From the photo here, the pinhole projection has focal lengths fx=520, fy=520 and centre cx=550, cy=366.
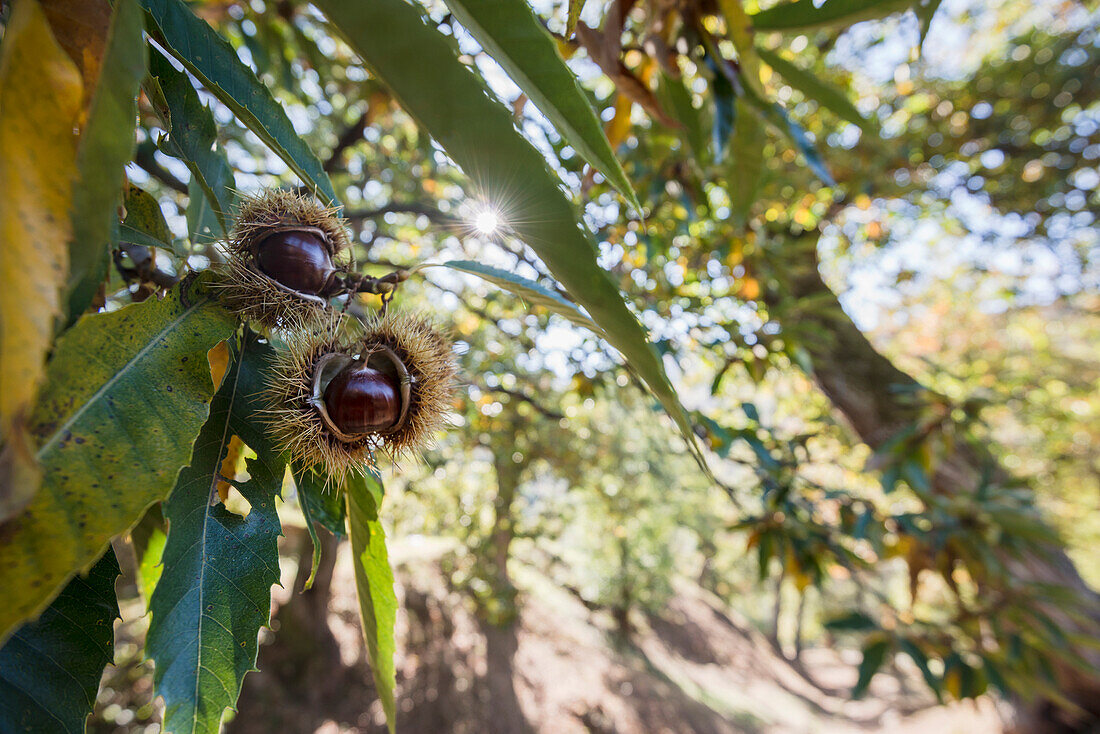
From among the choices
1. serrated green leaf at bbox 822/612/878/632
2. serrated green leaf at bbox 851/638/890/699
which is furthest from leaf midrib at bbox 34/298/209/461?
serrated green leaf at bbox 851/638/890/699

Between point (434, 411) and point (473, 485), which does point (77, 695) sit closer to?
point (434, 411)

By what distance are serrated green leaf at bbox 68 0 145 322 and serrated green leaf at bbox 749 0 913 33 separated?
3.32 feet

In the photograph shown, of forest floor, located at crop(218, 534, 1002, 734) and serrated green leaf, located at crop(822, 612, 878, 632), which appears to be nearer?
serrated green leaf, located at crop(822, 612, 878, 632)

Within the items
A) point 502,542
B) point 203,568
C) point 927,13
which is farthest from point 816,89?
point 502,542

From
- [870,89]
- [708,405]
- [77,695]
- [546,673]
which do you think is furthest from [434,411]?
[546,673]

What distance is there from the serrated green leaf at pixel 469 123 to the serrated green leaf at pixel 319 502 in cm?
42

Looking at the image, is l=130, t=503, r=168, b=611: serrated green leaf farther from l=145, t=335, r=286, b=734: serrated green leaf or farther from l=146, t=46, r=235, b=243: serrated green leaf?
l=146, t=46, r=235, b=243: serrated green leaf

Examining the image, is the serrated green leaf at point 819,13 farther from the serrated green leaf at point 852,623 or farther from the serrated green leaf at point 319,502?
the serrated green leaf at point 852,623

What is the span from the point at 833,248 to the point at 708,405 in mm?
2526

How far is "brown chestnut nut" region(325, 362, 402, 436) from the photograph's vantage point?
0.65 m

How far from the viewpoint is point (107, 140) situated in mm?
298

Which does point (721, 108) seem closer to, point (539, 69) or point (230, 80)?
point (539, 69)

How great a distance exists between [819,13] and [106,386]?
122 cm

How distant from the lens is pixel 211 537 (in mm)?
547
